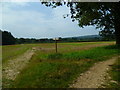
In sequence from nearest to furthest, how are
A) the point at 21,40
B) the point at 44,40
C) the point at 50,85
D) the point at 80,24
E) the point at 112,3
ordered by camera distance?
1. the point at 50,85
2. the point at 112,3
3. the point at 80,24
4. the point at 44,40
5. the point at 21,40

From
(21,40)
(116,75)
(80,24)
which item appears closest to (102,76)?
(116,75)

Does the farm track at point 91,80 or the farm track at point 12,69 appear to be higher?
the farm track at point 91,80

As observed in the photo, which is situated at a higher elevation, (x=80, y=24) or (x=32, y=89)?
(x=80, y=24)

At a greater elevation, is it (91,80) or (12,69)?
(91,80)

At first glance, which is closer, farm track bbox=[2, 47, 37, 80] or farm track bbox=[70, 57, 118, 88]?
farm track bbox=[70, 57, 118, 88]

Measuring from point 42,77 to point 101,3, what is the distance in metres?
6.02

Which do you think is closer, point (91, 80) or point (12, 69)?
point (91, 80)

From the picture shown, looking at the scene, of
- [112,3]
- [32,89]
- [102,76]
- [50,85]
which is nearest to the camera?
[32,89]

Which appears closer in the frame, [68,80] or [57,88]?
[57,88]

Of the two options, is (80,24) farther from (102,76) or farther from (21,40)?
(21,40)

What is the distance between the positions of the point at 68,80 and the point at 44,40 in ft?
343

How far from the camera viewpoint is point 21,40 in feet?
447

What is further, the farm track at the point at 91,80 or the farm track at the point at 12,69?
the farm track at the point at 12,69

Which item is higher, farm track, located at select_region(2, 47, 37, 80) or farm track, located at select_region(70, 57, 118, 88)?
farm track, located at select_region(70, 57, 118, 88)
